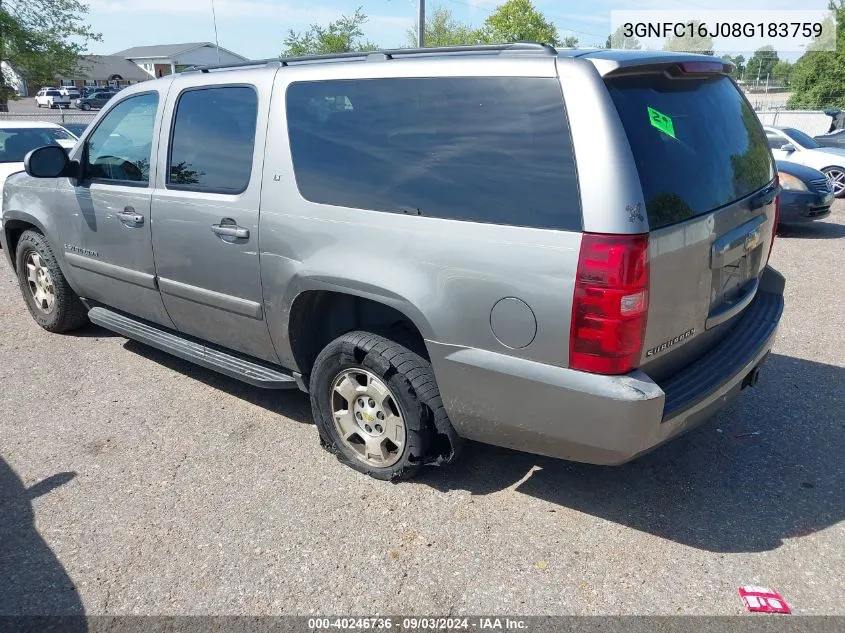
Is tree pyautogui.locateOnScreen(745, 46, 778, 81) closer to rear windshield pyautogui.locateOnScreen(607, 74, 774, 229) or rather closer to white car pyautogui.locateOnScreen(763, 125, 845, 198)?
white car pyautogui.locateOnScreen(763, 125, 845, 198)

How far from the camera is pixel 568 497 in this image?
327cm

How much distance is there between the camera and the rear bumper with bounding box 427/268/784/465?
251 centimetres

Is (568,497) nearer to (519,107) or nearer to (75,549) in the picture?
(519,107)

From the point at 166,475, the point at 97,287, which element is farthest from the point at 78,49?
the point at 166,475

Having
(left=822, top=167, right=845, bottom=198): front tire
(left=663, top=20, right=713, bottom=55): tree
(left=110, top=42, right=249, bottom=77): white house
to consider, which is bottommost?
(left=822, top=167, right=845, bottom=198): front tire

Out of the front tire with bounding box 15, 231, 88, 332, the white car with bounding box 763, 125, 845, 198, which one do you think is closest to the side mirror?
the front tire with bounding box 15, 231, 88, 332

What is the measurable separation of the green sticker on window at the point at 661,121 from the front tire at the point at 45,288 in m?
4.48

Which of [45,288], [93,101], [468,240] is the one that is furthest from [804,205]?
[93,101]

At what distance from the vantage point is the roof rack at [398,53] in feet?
8.96

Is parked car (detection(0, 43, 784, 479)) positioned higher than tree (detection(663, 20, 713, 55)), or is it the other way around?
tree (detection(663, 20, 713, 55))

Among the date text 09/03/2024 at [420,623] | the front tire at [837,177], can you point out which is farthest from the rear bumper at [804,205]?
the date text 09/03/2024 at [420,623]

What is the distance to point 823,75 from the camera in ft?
119

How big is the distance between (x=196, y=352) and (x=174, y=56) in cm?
7653

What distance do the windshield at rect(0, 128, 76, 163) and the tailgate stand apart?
9.14 meters
